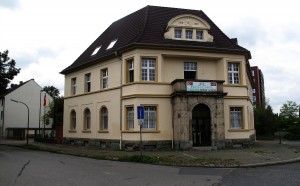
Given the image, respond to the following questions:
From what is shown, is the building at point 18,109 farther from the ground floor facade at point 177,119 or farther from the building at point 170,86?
the ground floor facade at point 177,119

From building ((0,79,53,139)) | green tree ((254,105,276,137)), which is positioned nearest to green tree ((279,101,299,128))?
green tree ((254,105,276,137))

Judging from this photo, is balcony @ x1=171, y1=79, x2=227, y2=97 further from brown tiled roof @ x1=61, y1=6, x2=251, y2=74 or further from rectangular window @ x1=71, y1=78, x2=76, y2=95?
rectangular window @ x1=71, y1=78, x2=76, y2=95

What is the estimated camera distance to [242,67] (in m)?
25.0

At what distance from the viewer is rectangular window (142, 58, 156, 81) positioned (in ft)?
76.3

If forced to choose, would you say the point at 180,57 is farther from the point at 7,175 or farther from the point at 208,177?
the point at 7,175

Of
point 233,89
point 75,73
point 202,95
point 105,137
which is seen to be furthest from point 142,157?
point 75,73

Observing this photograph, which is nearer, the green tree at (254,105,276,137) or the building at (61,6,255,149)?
the building at (61,6,255,149)

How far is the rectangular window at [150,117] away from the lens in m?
22.7

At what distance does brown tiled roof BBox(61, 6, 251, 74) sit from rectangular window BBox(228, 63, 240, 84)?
3.85ft

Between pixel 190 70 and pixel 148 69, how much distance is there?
358 cm

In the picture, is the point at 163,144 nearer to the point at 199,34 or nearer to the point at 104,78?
the point at 104,78

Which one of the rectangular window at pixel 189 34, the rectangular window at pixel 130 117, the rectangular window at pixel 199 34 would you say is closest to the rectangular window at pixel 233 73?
the rectangular window at pixel 199 34

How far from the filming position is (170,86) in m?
23.6

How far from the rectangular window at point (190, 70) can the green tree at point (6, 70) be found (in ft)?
55.2
